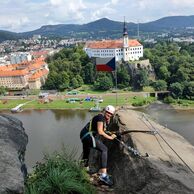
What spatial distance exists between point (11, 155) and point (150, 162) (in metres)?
1.18

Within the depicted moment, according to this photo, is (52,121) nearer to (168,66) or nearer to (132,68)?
(132,68)

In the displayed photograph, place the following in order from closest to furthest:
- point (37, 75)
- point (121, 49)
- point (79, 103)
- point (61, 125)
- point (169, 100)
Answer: point (61, 125) → point (169, 100) → point (79, 103) → point (37, 75) → point (121, 49)

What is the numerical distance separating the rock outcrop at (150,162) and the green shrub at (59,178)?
37 centimetres

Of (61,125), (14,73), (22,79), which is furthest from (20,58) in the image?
(61,125)

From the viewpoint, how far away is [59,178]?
9.39 ft

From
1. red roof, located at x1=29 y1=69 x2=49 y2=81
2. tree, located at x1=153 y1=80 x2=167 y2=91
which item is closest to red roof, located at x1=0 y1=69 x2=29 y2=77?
red roof, located at x1=29 y1=69 x2=49 y2=81

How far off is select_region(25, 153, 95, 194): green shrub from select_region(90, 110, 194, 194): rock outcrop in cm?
37

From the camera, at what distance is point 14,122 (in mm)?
Result: 3861

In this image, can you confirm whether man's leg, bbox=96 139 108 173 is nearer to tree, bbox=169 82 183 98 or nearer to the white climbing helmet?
the white climbing helmet

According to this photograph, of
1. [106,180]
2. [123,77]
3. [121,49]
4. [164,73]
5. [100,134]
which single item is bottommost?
[123,77]

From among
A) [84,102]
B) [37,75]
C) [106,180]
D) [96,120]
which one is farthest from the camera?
[37,75]

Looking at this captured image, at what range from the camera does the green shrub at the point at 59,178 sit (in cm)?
280

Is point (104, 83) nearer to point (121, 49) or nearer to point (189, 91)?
point (121, 49)

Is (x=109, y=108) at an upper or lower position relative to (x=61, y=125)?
upper
